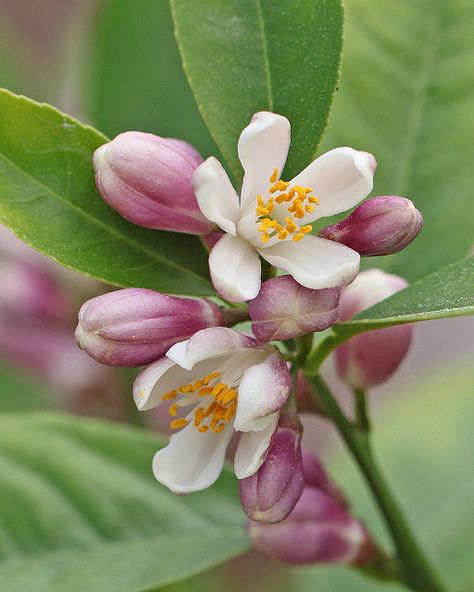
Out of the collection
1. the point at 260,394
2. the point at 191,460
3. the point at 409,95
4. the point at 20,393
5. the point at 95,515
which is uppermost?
the point at 409,95

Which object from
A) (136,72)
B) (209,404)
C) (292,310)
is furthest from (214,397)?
(136,72)

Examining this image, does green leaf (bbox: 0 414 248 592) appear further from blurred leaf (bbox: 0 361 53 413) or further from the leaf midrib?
blurred leaf (bbox: 0 361 53 413)

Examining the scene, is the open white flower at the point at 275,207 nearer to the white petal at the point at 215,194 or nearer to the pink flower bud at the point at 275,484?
the white petal at the point at 215,194

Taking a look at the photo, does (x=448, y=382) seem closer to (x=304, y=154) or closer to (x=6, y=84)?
(x=6, y=84)

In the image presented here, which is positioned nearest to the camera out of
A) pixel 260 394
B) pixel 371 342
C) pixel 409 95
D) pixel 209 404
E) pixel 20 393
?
pixel 260 394

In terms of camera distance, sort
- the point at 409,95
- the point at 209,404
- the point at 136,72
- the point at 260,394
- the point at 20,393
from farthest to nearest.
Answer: the point at 20,393 < the point at 136,72 < the point at 409,95 < the point at 209,404 < the point at 260,394

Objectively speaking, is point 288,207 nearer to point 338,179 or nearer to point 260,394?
point 338,179

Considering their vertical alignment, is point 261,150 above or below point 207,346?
above
